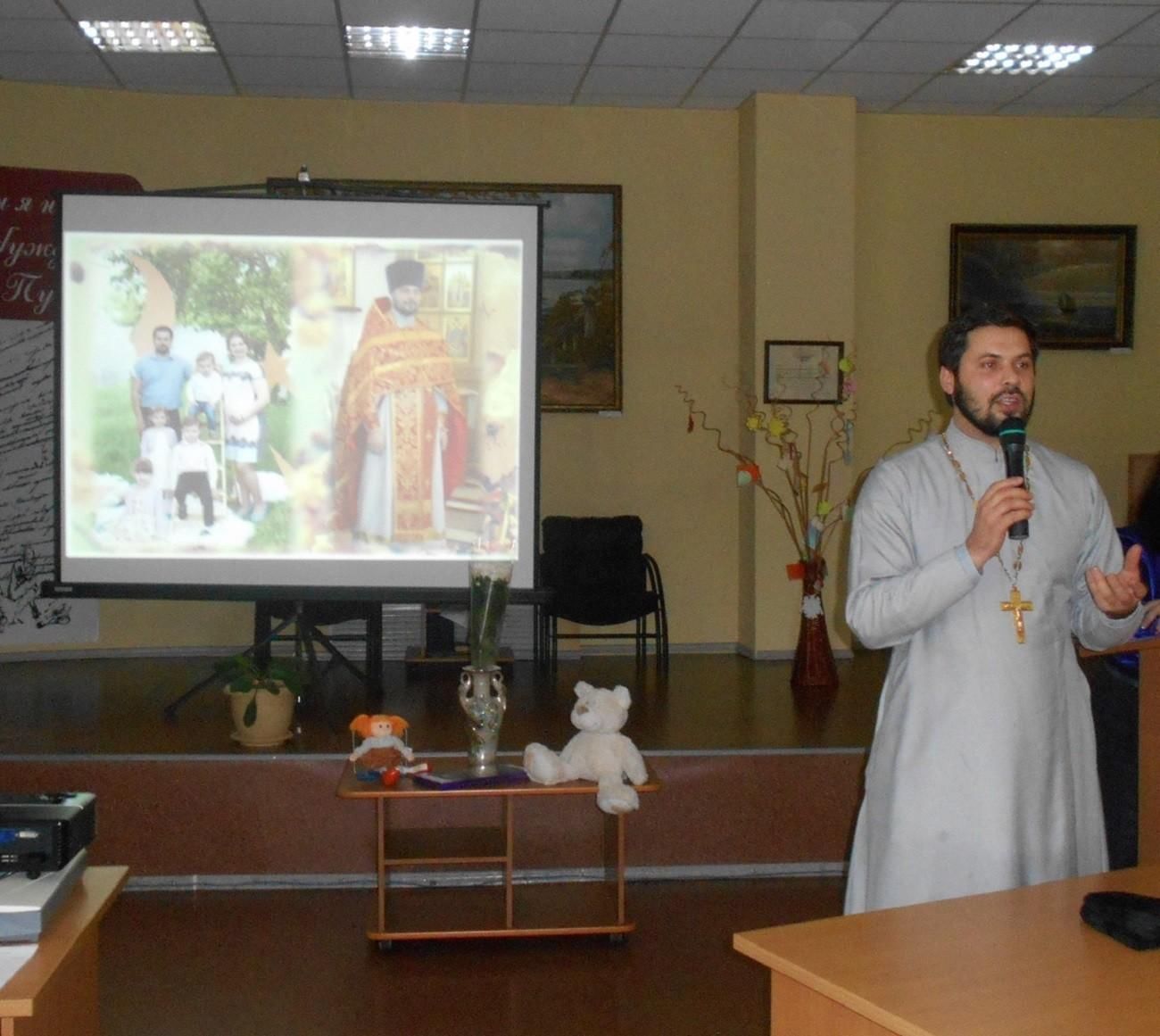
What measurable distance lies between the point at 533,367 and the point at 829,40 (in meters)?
2.42

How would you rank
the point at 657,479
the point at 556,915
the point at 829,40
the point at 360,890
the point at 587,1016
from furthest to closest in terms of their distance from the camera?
1. the point at 657,479
2. the point at 829,40
3. the point at 360,890
4. the point at 556,915
5. the point at 587,1016

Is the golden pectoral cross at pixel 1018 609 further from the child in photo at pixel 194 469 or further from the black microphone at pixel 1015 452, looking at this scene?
the child in photo at pixel 194 469

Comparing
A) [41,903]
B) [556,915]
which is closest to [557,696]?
[556,915]

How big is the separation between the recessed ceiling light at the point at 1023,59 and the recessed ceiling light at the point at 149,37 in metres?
3.42

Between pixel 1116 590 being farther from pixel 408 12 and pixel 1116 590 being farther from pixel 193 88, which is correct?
pixel 193 88

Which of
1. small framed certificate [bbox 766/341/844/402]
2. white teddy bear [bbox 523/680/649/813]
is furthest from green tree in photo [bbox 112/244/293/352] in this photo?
small framed certificate [bbox 766/341/844/402]

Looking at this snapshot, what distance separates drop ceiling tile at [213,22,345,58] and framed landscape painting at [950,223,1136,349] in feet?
10.8

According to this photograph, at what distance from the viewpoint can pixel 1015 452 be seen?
6.61ft

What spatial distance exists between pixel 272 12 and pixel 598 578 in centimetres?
281

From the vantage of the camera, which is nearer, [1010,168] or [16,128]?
[16,128]

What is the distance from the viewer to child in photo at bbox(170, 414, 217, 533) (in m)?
4.41

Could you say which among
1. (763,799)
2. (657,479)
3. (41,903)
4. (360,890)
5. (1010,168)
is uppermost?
(1010,168)

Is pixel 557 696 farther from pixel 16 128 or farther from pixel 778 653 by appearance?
pixel 16 128

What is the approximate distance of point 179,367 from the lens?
442cm
